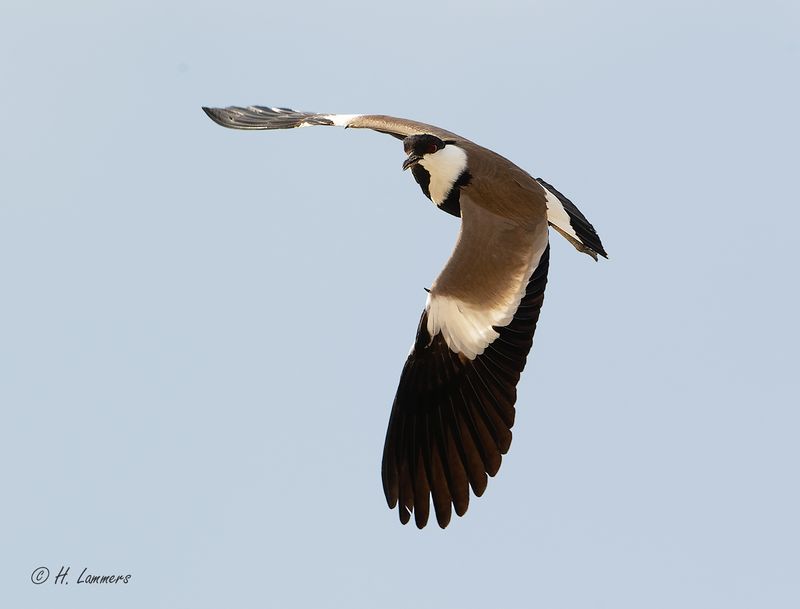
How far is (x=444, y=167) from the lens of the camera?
1255 cm

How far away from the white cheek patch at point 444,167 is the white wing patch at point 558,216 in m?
0.78

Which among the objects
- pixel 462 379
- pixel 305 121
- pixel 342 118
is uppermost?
pixel 342 118

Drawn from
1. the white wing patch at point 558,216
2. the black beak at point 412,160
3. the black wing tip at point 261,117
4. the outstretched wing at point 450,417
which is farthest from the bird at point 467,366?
the black wing tip at point 261,117

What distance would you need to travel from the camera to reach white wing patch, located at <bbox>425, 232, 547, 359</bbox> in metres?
11.6

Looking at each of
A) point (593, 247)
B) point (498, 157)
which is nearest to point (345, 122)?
point (498, 157)

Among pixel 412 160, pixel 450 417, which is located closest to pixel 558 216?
pixel 412 160

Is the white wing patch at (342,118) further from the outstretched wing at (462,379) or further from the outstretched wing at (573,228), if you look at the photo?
the outstretched wing at (462,379)

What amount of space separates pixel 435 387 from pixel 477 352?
0.45m

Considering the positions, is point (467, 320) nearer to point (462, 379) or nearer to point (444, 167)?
point (462, 379)

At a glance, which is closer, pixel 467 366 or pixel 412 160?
pixel 467 366

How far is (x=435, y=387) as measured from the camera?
11.7 meters

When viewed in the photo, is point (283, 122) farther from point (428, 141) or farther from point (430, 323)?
point (430, 323)

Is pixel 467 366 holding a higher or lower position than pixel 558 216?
lower

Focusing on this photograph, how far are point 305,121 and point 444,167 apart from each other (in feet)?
7.65
